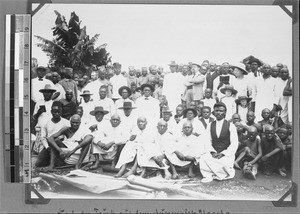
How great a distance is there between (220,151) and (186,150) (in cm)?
19

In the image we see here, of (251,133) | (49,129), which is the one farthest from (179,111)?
(49,129)

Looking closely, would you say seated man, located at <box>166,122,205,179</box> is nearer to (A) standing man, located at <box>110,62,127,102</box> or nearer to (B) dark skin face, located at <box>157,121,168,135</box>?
(B) dark skin face, located at <box>157,121,168,135</box>

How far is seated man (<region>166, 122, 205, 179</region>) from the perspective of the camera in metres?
2.57

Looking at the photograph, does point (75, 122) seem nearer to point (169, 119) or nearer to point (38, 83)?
point (38, 83)

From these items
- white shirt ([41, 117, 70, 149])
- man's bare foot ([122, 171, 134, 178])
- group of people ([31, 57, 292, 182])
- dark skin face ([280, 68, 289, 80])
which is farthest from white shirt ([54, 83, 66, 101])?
dark skin face ([280, 68, 289, 80])

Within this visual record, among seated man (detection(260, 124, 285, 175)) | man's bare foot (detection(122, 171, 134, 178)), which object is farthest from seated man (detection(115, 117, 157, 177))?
seated man (detection(260, 124, 285, 175))

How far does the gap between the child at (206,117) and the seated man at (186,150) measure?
0.23ft

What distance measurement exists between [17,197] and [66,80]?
0.71 metres

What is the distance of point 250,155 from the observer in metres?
2.56

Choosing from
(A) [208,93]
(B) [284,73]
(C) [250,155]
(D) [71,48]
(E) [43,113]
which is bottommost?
(C) [250,155]

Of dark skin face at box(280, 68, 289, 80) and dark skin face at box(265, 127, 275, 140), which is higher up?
dark skin face at box(280, 68, 289, 80)

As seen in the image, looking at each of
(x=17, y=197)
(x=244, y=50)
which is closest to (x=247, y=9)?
(x=244, y=50)

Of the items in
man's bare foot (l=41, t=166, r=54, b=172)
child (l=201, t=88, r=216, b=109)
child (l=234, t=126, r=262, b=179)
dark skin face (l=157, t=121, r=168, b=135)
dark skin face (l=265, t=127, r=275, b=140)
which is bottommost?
man's bare foot (l=41, t=166, r=54, b=172)

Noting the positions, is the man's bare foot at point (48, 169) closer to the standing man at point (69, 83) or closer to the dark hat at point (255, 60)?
the standing man at point (69, 83)
